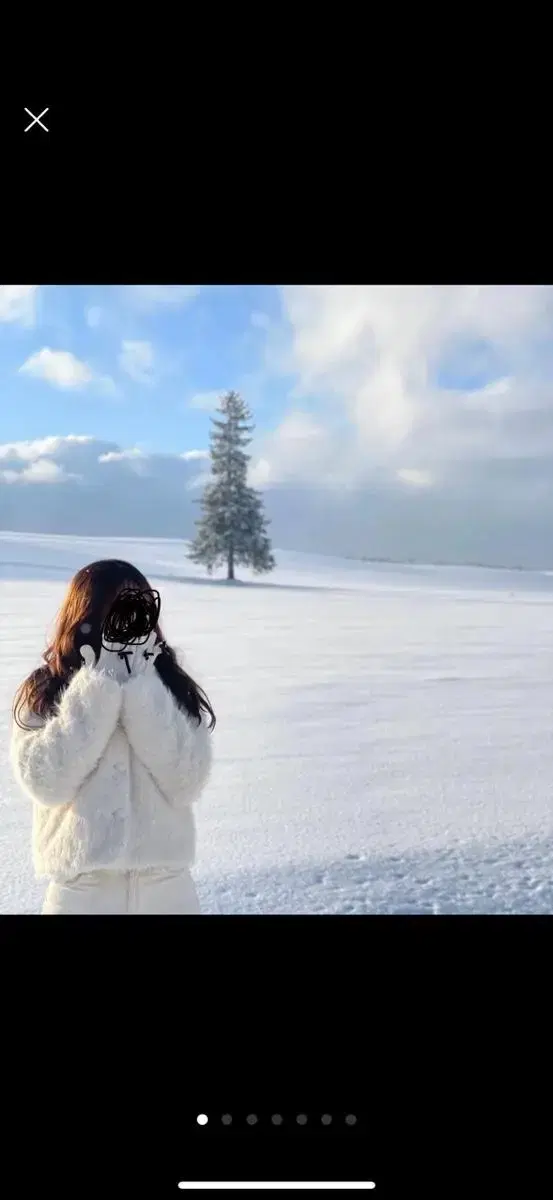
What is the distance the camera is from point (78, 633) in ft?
4.33

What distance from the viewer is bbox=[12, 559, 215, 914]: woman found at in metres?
1.26
